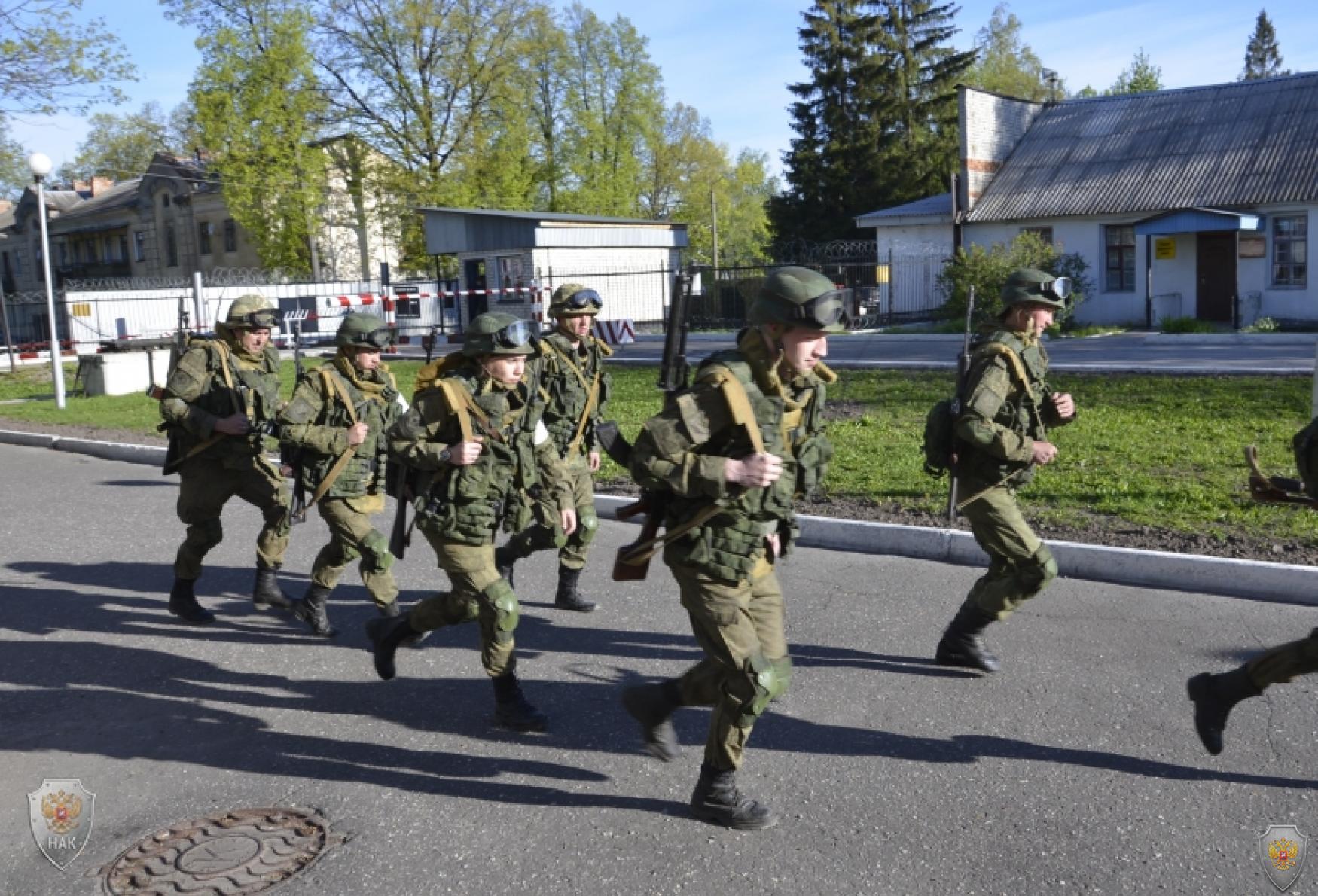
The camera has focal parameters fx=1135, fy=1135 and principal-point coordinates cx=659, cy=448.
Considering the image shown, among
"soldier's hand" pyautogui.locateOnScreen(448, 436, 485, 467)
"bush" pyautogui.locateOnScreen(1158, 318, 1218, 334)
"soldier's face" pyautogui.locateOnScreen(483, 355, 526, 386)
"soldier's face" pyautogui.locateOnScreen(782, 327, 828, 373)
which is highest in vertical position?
"soldier's face" pyautogui.locateOnScreen(782, 327, 828, 373)

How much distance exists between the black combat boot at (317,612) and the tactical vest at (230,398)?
36.1 inches

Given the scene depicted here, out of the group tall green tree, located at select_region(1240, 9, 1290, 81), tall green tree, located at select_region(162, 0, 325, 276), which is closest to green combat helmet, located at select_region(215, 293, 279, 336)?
tall green tree, located at select_region(162, 0, 325, 276)

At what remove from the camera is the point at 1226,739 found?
4.43m

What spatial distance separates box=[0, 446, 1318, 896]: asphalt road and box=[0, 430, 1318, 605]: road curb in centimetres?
20

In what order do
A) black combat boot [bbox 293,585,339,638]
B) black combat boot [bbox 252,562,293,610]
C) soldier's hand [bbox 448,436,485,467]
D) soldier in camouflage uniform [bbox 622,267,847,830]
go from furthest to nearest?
1. black combat boot [bbox 252,562,293,610]
2. black combat boot [bbox 293,585,339,638]
3. soldier's hand [bbox 448,436,485,467]
4. soldier in camouflage uniform [bbox 622,267,847,830]

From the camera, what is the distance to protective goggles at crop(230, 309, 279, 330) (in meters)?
6.50

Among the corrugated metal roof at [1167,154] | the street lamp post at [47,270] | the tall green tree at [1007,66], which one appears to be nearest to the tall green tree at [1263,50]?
the tall green tree at [1007,66]

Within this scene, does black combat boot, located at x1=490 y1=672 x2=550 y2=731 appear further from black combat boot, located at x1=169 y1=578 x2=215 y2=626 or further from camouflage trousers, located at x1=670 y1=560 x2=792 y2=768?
black combat boot, located at x1=169 y1=578 x2=215 y2=626

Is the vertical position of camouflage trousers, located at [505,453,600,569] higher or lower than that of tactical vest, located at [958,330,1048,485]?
lower

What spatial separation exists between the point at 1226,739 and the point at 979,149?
96.2ft

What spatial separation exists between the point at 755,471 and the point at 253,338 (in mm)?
4096

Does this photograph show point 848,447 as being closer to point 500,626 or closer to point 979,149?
point 500,626

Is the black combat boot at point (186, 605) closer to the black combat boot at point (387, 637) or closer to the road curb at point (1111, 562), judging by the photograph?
the black combat boot at point (387, 637)

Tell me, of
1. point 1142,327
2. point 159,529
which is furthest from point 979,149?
point 159,529
